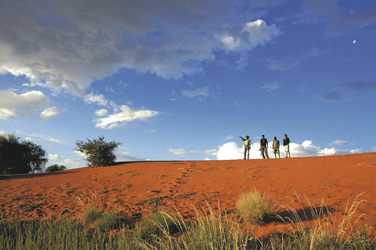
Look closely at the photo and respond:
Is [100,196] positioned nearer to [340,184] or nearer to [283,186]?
[283,186]

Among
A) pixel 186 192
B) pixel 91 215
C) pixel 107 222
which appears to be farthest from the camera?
pixel 186 192

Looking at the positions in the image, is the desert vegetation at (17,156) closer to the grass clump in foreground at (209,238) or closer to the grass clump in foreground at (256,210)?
the grass clump in foreground at (209,238)

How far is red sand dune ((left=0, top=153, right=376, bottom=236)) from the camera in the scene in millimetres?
9156

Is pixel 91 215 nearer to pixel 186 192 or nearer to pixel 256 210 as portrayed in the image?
pixel 186 192

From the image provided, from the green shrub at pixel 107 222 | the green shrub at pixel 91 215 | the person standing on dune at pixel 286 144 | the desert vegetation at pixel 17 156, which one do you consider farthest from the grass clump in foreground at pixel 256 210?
the desert vegetation at pixel 17 156

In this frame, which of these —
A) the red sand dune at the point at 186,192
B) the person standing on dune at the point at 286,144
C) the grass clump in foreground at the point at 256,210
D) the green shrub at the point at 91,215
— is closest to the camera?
the grass clump in foreground at the point at 256,210

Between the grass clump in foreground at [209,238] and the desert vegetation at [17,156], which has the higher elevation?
the desert vegetation at [17,156]

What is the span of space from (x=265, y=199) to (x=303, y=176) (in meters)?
6.96

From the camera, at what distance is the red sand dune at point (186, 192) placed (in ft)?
30.0

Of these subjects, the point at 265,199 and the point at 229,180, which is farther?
the point at 229,180

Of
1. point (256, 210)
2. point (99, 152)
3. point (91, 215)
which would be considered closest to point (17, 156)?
point (99, 152)

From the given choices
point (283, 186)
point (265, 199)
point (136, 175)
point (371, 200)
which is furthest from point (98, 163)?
point (371, 200)

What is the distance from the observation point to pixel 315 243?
16.3 ft

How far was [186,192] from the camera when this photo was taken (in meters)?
11.5
